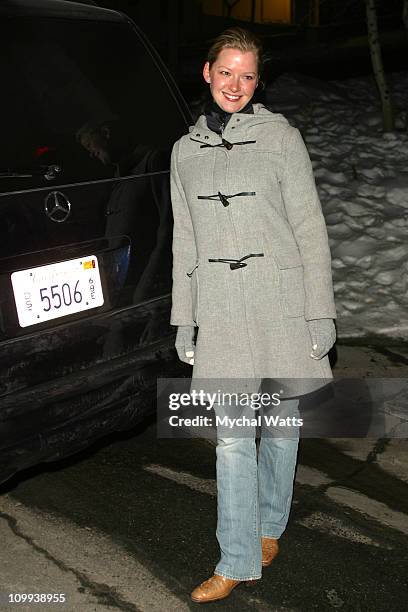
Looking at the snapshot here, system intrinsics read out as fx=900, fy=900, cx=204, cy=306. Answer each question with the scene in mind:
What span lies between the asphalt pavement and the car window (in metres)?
1.34

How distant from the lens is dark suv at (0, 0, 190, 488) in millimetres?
3076

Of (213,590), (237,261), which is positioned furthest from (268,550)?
(237,261)

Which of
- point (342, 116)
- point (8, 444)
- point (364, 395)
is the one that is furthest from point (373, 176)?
point (8, 444)

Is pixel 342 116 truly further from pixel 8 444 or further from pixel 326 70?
pixel 8 444

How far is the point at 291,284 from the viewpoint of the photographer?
2.81 m

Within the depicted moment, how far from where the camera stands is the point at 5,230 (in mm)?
3000

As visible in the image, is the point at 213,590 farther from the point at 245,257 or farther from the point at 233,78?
the point at 233,78

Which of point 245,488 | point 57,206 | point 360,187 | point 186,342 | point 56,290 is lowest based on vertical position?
point 245,488

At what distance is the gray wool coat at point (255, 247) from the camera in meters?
2.74

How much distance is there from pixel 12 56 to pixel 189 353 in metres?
1.37

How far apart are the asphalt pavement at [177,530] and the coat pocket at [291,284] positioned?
38.6 inches

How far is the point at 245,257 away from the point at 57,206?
0.77 meters

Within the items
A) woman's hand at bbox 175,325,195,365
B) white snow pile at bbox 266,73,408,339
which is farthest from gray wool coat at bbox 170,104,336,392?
white snow pile at bbox 266,73,408,339

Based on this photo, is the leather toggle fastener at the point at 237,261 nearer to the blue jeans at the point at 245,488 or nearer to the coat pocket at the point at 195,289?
the coat pocket at the point at 195,289
